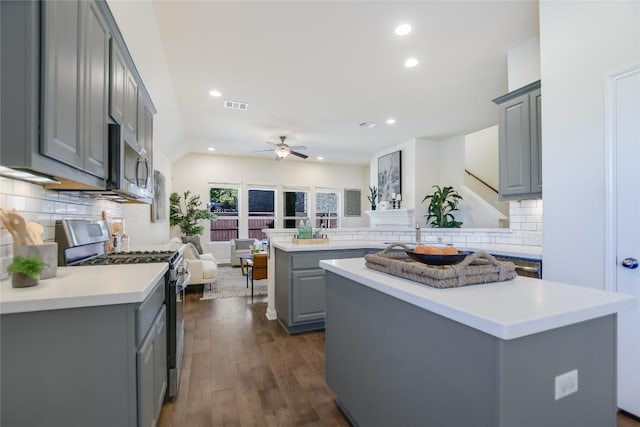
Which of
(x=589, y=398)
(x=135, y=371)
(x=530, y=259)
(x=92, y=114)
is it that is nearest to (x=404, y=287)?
(x=589, y=398)

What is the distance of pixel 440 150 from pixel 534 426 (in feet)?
21.2

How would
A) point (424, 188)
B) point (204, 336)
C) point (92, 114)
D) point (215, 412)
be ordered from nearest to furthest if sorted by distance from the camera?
point (92, 114), point (215, 412), point (204, 336), point (424, 188)

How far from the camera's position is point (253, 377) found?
2.34 m

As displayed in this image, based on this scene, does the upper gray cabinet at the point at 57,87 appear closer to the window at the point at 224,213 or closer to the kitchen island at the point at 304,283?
the kitchen island at the point at 304,283

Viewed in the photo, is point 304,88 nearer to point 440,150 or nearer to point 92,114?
point 92,114

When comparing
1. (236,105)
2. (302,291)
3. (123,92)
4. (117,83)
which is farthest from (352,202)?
(117,83)

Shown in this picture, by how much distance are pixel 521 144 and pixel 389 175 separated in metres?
4.42

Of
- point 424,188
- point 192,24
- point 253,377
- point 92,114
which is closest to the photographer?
point 92,114

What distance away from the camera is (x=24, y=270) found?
1188 mm

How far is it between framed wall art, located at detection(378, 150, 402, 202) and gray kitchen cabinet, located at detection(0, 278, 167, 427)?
6325 mm

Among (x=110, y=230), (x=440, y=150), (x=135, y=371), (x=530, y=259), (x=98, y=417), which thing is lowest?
(x=98, y=417)

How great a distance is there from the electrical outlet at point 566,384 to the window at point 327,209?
8267mm

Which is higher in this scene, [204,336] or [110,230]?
[110,230]

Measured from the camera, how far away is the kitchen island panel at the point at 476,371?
86 centimetres
